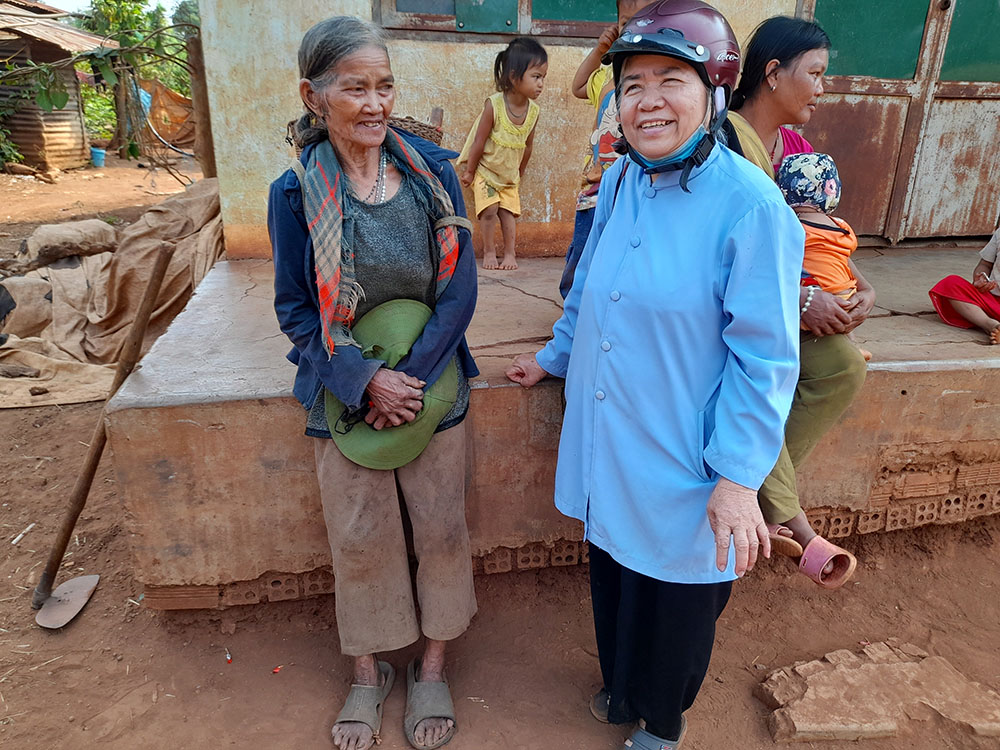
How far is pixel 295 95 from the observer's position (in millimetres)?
3811

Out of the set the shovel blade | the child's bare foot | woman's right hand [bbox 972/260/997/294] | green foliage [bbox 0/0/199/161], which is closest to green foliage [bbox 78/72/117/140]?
green foliage [bbox 0/0/199/161]

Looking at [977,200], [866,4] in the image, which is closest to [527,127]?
[866,4]

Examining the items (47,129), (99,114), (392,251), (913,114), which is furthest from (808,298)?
(99,114)

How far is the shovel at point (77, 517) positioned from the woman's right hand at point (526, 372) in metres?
1.27

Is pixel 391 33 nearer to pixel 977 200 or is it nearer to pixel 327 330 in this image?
pixel 327 330

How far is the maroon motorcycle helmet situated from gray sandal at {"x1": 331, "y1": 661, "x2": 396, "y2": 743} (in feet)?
6.43

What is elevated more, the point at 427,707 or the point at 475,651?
the point at 427,707

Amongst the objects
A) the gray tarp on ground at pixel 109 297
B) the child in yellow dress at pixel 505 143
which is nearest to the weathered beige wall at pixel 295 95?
the child in yellow dress at pixel 505 143

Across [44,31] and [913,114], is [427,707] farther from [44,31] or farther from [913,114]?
Result: [44,31]

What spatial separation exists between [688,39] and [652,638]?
4.80 ft

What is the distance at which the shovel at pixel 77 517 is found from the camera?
99.2 inches

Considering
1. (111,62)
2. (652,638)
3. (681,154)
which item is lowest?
(652,638)

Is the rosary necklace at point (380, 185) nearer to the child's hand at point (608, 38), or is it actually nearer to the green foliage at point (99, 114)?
the child's hand at point (608, 38)

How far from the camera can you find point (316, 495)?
2402 mm
